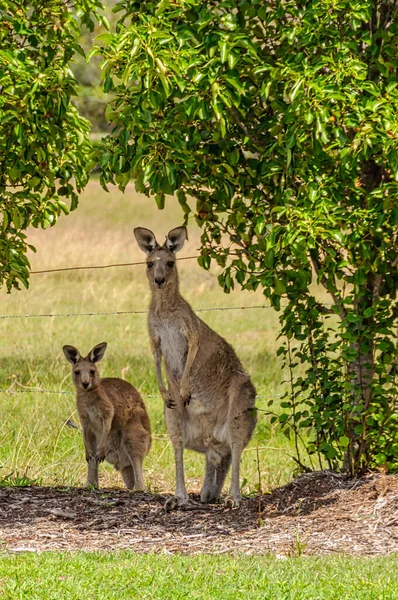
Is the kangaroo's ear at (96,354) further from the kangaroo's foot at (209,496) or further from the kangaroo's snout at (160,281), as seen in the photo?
the kangaroo's foot at (209,496)

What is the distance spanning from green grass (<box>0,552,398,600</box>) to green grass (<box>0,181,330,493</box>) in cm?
291

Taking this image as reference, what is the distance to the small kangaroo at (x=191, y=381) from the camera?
27.9 ft

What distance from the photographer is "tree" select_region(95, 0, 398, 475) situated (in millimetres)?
6949

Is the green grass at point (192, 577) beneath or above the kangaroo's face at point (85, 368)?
beneath

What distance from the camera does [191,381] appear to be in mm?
8664

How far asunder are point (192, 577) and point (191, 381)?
2.69 metres

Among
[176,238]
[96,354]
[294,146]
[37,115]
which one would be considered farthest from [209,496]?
[37,115]

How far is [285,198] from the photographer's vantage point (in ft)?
24.2

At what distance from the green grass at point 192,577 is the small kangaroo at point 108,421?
9.42 ft

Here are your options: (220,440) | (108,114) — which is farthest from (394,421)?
(108,114)

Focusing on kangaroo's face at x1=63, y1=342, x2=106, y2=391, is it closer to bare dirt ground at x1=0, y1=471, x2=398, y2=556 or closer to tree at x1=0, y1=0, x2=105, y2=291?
bare dirt ground at x1=0, y1=471, x2=398, y2=556

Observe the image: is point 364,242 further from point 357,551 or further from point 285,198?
point 357,551

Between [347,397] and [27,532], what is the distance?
2.50 meters

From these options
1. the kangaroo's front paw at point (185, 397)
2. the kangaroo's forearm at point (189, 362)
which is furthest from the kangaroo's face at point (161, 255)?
the kangaroo's front paw at point (185, 397)
